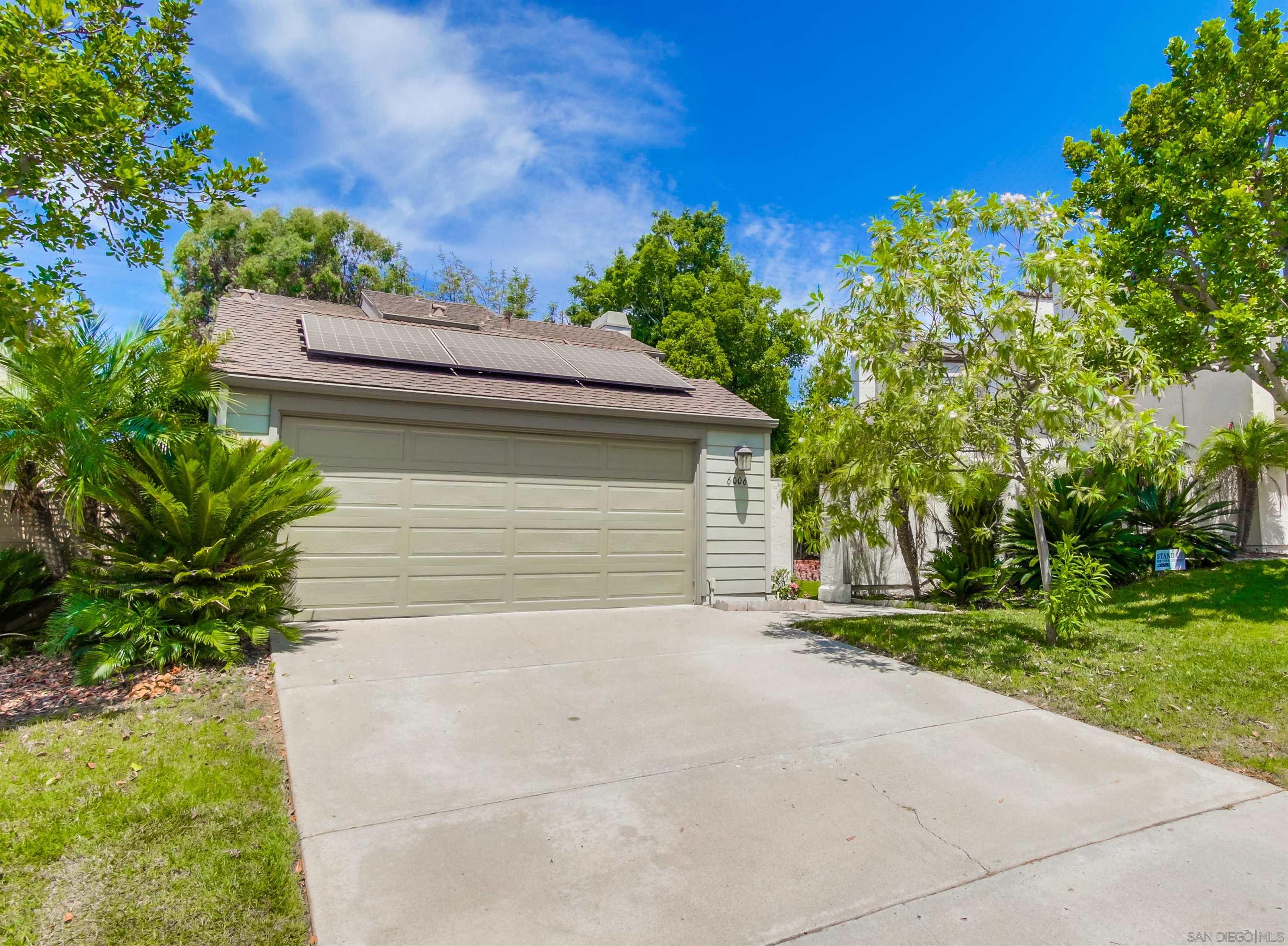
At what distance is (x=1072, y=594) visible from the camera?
5816 mm

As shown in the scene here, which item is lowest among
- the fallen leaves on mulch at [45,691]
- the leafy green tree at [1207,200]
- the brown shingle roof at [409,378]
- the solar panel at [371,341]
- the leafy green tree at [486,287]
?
the fallen leaves on mulch at [45,691]

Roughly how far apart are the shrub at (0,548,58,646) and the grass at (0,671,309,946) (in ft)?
7.19

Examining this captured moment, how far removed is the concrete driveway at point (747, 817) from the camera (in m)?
2.52

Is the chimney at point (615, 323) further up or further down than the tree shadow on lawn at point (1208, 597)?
further up

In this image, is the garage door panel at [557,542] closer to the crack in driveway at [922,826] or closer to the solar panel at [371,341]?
the solar panel at [371,341]

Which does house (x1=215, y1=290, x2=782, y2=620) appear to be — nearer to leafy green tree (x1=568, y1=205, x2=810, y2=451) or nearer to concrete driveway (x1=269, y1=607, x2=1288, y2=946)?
concrete driveway (x1=269, y1=607, x2=1288, y2=946)

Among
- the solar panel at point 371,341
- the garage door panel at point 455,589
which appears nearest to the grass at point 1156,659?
the garage door panel at point 455,589

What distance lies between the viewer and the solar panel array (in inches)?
326

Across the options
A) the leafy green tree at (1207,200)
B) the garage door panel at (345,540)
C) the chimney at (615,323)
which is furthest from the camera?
the chimney at (615,323)

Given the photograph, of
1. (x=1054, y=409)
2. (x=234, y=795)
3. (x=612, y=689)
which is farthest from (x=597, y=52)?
(x=234, y=795)

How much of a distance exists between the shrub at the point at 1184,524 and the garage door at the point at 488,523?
254 inches

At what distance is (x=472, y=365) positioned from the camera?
8.54 meters

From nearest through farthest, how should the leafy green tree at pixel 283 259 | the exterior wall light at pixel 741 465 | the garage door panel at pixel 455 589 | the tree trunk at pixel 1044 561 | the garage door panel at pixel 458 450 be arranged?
the tree trunk at pixel 1044 561 → the garage door panel at pixel 455 589 → the garage door panel at pixel 458 450 → the exterior wall light at pixel 741 465 → the leafy green tree at pixel 283 259

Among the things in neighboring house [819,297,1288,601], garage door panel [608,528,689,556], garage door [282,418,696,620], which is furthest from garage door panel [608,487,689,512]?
neighboring house [819,297,1288,601]
